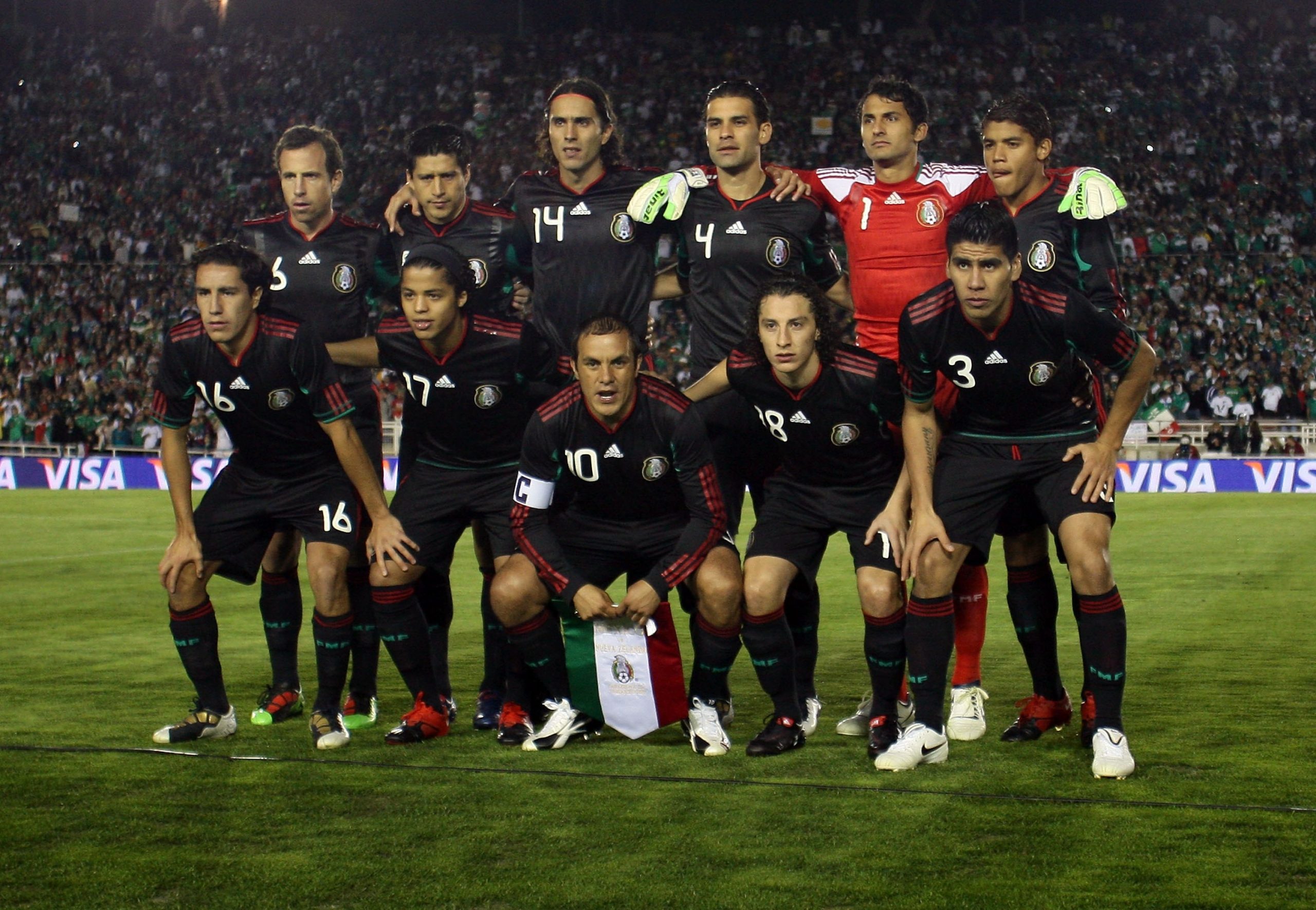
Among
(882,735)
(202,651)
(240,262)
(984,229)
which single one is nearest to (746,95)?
(984,229)

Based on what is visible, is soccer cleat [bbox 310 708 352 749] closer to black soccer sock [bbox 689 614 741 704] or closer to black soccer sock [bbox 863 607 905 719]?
black soccer sock [bbox 689 614 741 704]

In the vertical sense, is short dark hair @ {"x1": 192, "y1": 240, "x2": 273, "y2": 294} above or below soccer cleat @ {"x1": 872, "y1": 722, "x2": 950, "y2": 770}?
above

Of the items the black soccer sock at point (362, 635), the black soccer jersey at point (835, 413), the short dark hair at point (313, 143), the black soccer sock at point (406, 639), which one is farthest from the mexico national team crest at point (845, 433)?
the short dark hair at point (313, 143)

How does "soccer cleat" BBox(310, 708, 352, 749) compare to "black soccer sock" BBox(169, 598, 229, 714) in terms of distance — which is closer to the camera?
"soccer cleat" BBox(310, 708, 352, 749)

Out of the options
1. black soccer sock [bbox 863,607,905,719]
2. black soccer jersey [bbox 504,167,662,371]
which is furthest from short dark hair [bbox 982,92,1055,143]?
black soccer sock [bbox 863,607,905,719]

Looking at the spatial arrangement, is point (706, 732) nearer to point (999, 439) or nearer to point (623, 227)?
point (999, 439)

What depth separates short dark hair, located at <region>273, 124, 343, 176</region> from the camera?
6145 mm

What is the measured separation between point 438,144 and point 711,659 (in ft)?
7.90

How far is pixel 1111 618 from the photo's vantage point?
4863 mm

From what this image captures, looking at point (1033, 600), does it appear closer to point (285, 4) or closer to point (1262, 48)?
point (1262, 48)

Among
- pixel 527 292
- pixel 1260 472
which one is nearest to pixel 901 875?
pixel 527 292

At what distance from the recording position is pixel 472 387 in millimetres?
5652

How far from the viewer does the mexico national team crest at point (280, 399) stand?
17.9 ft

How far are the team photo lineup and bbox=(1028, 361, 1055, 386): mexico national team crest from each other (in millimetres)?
24
